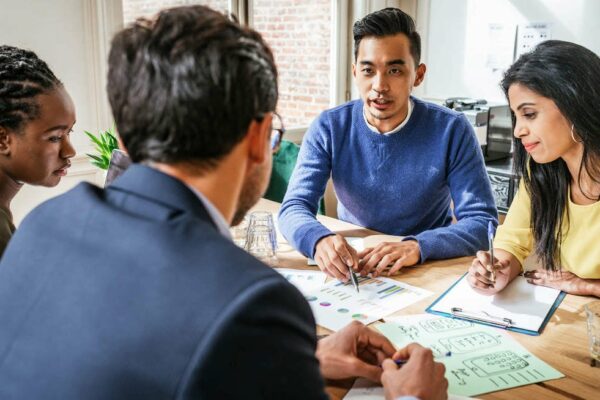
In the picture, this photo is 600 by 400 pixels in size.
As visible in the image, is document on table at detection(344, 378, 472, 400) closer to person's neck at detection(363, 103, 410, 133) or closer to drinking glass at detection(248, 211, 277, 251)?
drinking glass at detection(248, 211, 277, 251)

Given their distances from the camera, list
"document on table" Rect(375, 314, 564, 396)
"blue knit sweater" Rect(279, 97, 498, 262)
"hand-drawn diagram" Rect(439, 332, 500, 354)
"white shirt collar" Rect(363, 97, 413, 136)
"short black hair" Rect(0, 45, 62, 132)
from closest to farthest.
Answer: "document on table" Rect(375, 314, 564, 396) → "hand-drawn diagram" Rect(439, 332, 500, 354) → "short black hair" Rect(0, 45, 62, 132) → "blue knit sweater" Rect(279, 97, 498, 262) → "white shirt collar" Rect(363, 97, 413, 136)

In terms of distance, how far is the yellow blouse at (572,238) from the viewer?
150 centimetres

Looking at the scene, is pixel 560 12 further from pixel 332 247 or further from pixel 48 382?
Answer: pixel 48 382

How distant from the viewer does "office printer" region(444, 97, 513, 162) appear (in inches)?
131

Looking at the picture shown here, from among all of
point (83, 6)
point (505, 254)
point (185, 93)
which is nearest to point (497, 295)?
point (505, 254)

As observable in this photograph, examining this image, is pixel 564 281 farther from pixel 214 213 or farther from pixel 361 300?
pixel 214 213

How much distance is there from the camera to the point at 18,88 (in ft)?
4.36

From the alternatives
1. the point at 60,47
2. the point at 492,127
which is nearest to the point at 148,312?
the point at 60,47

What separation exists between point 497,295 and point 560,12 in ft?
8.92

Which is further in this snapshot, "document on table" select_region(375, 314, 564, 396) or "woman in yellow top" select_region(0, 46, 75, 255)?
"woman in yellow top" select_region(0, 46, 75, 255)

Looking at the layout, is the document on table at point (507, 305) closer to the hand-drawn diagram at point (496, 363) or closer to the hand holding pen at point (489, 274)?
the hand holding pen at point (489, 274)

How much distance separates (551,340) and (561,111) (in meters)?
0.69

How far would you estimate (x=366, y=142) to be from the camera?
205 centimetres

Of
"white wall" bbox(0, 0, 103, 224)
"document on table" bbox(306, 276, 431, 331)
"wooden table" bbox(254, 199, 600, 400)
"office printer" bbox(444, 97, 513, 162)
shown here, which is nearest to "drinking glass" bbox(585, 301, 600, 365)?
"wooden table" bbox(254, 199, 600, 400)
